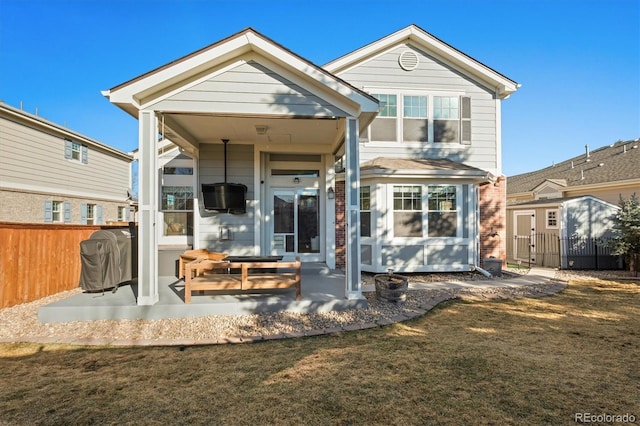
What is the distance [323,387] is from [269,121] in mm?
4986

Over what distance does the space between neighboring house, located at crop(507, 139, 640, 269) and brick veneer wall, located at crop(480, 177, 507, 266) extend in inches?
106

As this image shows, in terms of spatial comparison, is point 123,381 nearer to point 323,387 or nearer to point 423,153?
point 323,387

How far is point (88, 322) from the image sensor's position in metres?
5.05

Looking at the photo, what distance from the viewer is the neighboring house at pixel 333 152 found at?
5.38 m

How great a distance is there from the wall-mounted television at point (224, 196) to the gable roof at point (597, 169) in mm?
15901

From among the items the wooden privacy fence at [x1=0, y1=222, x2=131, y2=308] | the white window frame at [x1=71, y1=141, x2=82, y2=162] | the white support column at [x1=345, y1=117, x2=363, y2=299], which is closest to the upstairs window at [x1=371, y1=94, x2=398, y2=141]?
the white support column at [x1=345, y1=117, x2=363, y2=299]

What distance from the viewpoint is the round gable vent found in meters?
9.74

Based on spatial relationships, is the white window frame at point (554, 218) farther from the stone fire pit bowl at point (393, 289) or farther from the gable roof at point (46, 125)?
the gable roof at point (46, 125)

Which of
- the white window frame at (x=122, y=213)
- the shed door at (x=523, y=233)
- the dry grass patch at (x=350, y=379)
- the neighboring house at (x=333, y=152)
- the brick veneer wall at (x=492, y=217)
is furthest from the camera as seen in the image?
the white window frame at (x=122, y=213)

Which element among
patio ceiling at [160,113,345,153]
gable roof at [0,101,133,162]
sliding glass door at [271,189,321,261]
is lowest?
sliding glass door at [271,189,321,261]

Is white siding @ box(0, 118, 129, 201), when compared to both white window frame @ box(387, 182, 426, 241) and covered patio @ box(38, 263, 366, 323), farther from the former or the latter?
white window frame @ box(387, 182, 426, 241)

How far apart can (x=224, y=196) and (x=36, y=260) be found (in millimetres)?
4111

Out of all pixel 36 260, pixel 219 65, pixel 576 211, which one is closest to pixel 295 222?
pixel 219 65

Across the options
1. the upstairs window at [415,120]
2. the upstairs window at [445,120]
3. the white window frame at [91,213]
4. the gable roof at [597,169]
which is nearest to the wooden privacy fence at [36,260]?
the upstairs window at [415,120]
